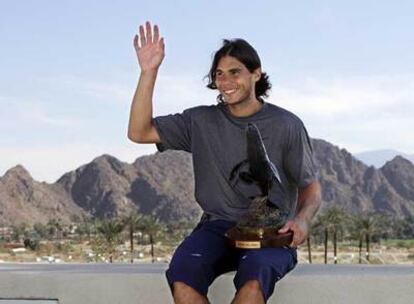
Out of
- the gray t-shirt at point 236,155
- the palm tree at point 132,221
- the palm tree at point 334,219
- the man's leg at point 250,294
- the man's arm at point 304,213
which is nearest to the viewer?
the man's leg at point 250,294

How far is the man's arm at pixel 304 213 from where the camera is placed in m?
2.68

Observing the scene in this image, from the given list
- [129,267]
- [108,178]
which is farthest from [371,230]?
[108,178]

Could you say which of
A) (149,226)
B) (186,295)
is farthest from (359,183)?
(186,295)

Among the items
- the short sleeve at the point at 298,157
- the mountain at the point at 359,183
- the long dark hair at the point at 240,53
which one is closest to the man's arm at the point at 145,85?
the long dark hair at the point at 240,53

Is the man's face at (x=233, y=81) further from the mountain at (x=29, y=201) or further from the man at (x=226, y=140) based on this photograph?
the mountain at (x=29, y=201)

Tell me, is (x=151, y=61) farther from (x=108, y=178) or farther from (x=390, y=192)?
(x=390, y=192)

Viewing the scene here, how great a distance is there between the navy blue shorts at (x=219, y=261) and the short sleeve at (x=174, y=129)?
310 millimetres

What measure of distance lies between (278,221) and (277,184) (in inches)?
5.6

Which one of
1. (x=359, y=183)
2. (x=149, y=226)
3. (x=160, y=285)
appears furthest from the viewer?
(x=359, y=183)

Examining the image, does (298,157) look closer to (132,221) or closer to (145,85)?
(145,85)

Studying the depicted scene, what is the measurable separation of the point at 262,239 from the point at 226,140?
39 centimetres

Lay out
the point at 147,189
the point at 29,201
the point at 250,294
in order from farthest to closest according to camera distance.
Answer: the point at 147,189 → the point at 29,201 → the point at 250,294

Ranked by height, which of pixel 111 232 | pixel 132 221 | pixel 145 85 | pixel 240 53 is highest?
pixel 240 53

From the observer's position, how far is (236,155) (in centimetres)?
280
